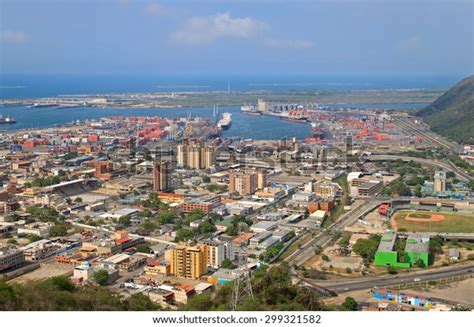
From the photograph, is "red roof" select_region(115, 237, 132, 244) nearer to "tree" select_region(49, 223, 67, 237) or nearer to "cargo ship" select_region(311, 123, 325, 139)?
"tree" select_region(49, 223, 67, 237)

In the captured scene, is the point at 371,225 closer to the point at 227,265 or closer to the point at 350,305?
the point at 227,265

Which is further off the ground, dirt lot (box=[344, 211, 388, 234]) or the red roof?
the red roof

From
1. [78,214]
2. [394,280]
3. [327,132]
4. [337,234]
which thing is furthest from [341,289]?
[327,132]

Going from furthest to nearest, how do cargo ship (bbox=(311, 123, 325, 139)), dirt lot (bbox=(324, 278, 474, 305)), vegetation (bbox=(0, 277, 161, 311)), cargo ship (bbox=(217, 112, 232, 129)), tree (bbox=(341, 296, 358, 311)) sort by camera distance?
1. cargo ship (bbox=(217, 112, 232, 129))
2. cargo ship (bbox=(311, 123, 325, 139))
3. dirt lot (bbox=(324, 278, 474, 305))
4. tree (bbox=(341, 296, 358, 311))
5. vegetation (bbox=(0, 277, 161, 311))

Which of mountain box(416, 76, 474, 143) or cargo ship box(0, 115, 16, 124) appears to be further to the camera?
cargo ship box(0, 115, 16, 124)

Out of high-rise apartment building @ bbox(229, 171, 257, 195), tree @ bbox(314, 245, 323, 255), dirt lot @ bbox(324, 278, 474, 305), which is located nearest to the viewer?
dirt lot @ bbox(324, 278, 474, 305)

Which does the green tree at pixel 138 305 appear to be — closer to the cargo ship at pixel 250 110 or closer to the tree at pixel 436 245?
the tree at pixel 436 245

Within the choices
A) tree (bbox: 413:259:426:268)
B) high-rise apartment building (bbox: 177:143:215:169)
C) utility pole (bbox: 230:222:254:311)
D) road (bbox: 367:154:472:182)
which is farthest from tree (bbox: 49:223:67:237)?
road (bbox: 367:154:472:182)
